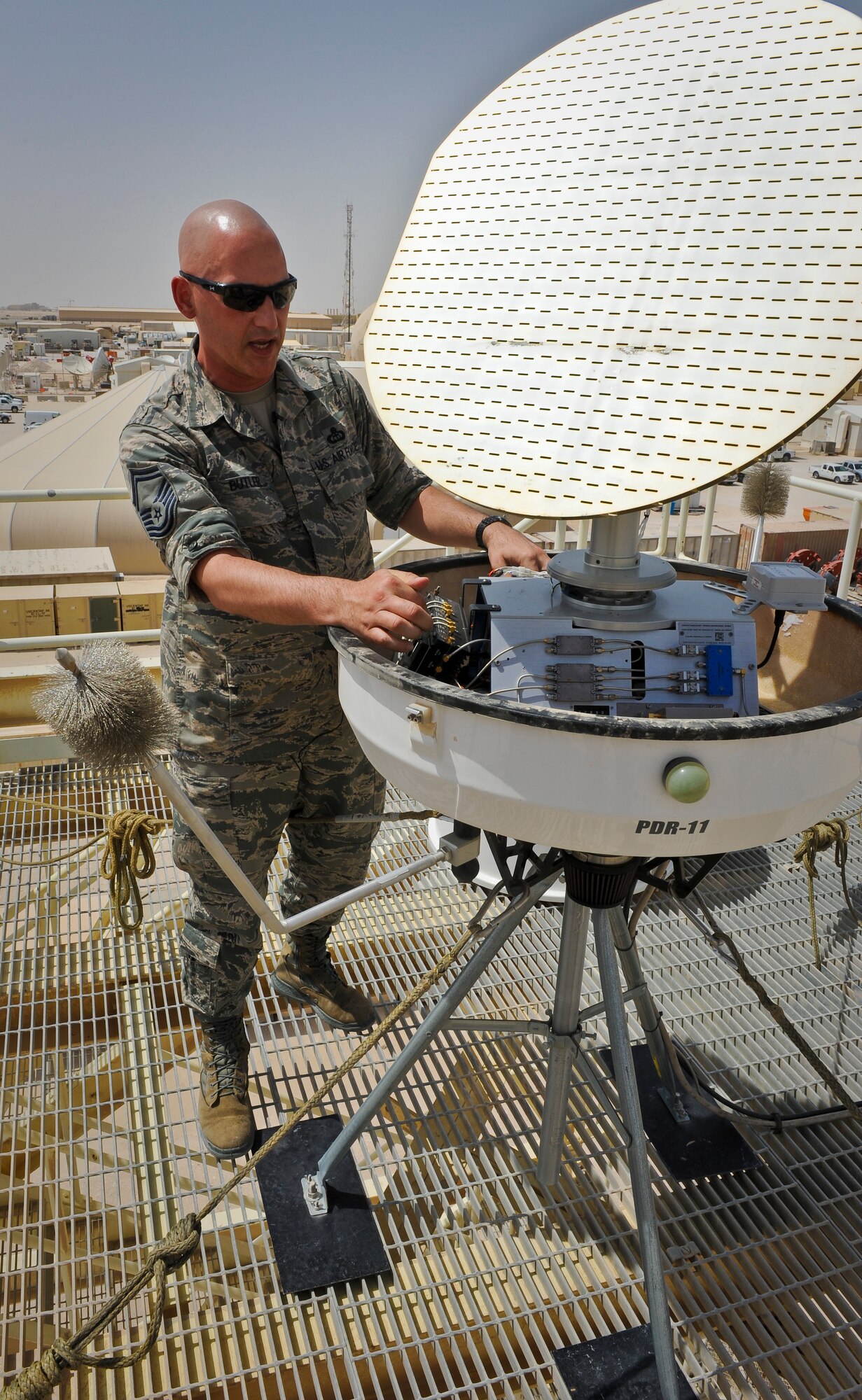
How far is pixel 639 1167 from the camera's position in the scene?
182 cm

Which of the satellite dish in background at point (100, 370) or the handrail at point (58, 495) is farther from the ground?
the handrail at point (58, 495)

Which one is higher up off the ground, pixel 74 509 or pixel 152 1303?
pixel 152 1303

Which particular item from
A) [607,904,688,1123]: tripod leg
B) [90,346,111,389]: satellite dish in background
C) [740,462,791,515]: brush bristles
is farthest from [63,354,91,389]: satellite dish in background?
[607,904,688,1123]: tripod leg

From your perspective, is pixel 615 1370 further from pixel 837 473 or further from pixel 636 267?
pixel 837 473

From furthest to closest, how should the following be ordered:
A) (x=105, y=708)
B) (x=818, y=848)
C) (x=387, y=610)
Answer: (x=818, y=848), (x=387, y=610), (x=105, y=708)

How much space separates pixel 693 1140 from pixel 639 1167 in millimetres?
554

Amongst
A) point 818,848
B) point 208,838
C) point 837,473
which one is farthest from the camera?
point 837,473

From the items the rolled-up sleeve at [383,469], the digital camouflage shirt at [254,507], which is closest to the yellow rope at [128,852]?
the digital camouflage shirt at [254,507]

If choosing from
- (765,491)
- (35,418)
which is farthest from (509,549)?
(35,418)

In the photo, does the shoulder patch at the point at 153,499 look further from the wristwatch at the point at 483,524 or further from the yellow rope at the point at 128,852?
the yellow rope at the point at 128,852

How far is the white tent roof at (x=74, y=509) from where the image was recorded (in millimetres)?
17031

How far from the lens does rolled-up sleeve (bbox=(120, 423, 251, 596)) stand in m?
1.79

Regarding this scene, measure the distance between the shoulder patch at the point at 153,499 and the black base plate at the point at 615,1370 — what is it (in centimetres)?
174

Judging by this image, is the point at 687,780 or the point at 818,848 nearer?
the point at 687,780
